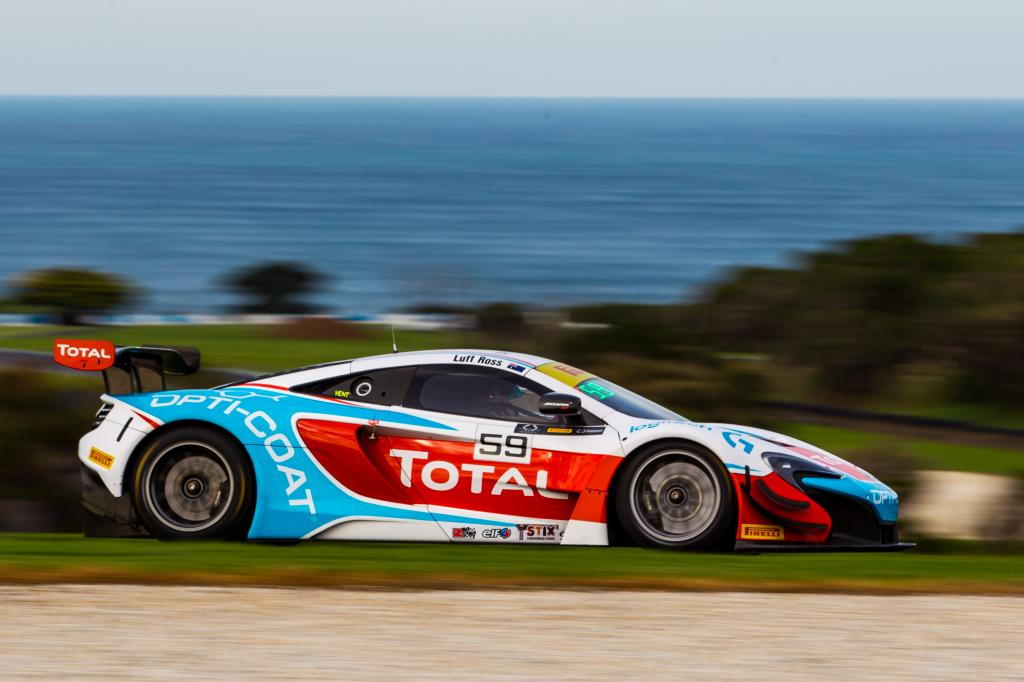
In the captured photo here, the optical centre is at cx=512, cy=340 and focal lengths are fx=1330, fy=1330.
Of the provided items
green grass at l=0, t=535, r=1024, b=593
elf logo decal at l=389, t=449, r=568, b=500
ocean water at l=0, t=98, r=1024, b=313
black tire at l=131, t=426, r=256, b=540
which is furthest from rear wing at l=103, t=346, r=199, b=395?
ocean water at l=0, t=98, r=1024, b=313

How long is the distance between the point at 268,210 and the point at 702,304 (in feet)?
159

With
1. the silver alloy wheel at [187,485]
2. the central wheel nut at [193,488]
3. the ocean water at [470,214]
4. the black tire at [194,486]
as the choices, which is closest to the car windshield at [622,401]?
the black tire at [194,486]

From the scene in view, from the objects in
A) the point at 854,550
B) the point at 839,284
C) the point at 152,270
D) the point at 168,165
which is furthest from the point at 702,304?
the point at 168,165

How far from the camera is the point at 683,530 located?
290 inches

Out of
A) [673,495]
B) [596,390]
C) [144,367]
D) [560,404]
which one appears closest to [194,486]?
[144,367]

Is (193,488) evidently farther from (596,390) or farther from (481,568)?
(596,390)

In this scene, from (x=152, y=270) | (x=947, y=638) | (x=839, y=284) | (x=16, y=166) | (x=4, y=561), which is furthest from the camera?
(x=16, y=166)

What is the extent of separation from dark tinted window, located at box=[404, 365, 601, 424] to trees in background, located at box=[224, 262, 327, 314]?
23.9 meters

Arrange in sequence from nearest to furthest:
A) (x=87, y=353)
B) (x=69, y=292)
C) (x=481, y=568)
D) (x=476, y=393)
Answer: (x=481, y=568)
(x=476, y=393)
(x=87, y=353)
(x=69, y=292)

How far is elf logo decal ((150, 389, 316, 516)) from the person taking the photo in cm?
759

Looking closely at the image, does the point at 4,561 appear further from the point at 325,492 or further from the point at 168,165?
the point at 168,165

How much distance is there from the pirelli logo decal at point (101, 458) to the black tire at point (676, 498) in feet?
9.65

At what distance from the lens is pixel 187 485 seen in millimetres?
7656

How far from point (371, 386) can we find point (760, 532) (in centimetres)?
238
